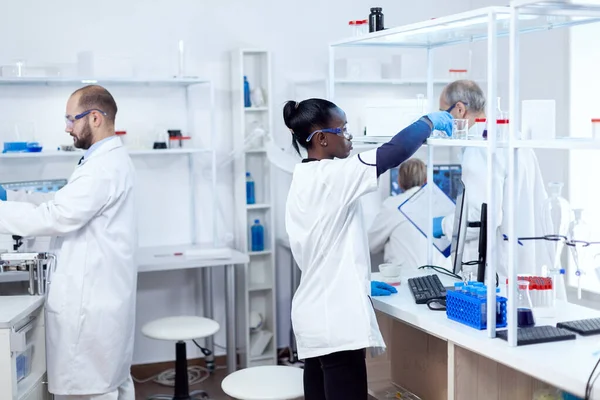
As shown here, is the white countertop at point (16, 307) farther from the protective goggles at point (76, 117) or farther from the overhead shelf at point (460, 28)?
the overhead shelf at point (460, 28)

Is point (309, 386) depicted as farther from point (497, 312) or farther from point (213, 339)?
point (213, 339)

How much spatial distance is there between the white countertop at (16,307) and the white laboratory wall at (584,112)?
→ 3152 millimetres

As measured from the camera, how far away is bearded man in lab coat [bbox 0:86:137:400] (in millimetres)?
2994

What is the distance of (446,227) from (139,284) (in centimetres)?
206

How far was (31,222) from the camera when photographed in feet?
9.71

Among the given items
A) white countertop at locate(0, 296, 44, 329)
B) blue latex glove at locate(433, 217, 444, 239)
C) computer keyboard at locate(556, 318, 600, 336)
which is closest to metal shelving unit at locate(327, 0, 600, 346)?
computer keyboard at locate(556, 318, 600, 336)

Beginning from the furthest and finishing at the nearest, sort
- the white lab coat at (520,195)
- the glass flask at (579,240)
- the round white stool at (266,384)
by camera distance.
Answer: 1. the white lab coat at (520,195)
2. the round white stool at (266,384)
3. the glass flask at (579,240)

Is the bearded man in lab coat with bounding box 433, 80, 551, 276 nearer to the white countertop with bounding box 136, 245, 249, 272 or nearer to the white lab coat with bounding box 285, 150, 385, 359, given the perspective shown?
the white lab coat with bounding box 285, 150, 385, 359

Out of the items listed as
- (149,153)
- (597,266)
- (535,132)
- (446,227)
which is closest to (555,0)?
(535,132)

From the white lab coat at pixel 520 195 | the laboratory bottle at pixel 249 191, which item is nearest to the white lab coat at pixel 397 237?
the white lab coat at pixel 520 195

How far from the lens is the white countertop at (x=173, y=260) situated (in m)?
3.96

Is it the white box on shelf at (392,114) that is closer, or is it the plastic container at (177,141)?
the white box on shelf at (392,114)

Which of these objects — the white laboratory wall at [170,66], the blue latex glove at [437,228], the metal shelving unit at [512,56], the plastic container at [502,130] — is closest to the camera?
the metal shelving unit at [512,56]

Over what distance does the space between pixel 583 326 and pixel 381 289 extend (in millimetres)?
Result: 741
